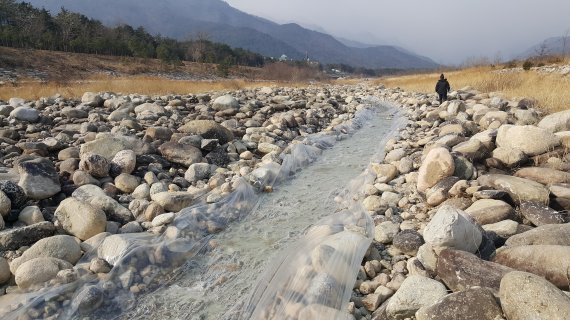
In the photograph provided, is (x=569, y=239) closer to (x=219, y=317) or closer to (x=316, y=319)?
(x=316, y=319)

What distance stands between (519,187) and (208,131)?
562cm

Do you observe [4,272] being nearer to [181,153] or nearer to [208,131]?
[181,153]

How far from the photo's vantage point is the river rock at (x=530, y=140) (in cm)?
553

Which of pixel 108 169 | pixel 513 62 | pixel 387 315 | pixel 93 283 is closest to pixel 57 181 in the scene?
pixel 108 169

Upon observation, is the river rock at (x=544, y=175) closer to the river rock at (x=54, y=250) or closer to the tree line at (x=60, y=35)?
the river rock at (x=54, y=250)

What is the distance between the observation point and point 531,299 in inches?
87.1

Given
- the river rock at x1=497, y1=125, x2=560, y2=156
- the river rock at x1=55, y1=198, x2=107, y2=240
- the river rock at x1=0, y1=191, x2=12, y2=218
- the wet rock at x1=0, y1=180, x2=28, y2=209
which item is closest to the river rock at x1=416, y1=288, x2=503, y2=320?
the river rock at x1=55, y1=198, x2=107, y2=240

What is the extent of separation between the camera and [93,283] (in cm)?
328

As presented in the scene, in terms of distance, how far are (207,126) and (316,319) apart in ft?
19.3

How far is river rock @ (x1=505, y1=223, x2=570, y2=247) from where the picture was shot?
312 centimetres

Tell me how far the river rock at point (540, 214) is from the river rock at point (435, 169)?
116 cm

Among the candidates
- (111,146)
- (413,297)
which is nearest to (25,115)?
(111,146)

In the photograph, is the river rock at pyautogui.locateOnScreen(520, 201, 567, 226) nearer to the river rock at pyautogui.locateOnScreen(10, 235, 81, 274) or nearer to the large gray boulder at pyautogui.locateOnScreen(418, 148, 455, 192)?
the large gray boulder at pyautogui.locateOnScreen(418, 148, 455, 192)

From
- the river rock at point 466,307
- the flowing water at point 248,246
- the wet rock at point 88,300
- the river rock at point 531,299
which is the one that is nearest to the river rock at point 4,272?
the wet rock at point 88,300
